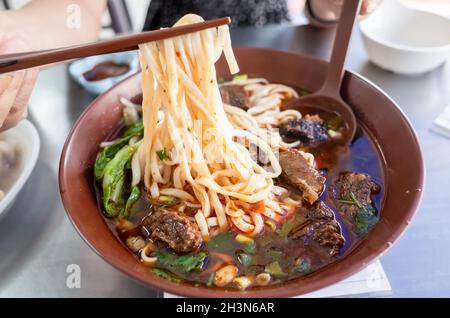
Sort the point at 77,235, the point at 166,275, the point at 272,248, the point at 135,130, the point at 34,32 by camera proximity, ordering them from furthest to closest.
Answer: the point at 34,32, the point at 135,130, the point at 77,235, the point at 272,248, the point at 166,275

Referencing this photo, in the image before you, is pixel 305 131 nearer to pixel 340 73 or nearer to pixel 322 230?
pixel 340 73

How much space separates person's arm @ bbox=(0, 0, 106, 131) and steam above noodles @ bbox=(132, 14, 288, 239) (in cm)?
50

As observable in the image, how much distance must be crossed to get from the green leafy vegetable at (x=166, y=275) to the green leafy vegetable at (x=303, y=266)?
39 centimetres

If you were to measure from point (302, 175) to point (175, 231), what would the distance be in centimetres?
54

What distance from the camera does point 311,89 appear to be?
201 centimetres

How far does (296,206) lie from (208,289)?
53 centimetres

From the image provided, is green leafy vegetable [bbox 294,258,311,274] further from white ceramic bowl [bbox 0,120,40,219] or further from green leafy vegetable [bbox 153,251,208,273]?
white ceramic bowl [bbox 0,120,40,219]

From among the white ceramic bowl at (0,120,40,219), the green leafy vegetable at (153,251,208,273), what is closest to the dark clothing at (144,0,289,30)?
the white ceramic bowl at (0,120,40,219)

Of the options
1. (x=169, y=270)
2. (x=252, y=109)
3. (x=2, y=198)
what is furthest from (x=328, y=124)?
(x=2, y=198)

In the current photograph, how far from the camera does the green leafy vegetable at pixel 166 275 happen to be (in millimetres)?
1298

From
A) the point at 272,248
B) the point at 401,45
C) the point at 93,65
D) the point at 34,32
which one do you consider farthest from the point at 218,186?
the point at 401,45

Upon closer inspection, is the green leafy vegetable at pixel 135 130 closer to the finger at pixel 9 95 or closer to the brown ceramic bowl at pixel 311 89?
the brown ceramic bowl at pixel 311 89

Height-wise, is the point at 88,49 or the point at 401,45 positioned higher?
→ the point at 88,49

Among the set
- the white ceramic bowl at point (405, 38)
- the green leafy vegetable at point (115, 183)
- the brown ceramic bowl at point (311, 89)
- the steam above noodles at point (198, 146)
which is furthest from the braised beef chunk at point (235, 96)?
the white ceramic bowl at point (405, 38)
